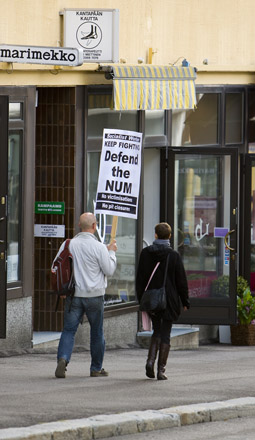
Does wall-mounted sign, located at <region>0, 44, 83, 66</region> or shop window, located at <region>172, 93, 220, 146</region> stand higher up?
wall-mounted sign, located at <region>0, 44, 83, 66</region>

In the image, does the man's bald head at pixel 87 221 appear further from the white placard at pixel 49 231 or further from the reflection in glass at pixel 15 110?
the white placard at pixel 49 231

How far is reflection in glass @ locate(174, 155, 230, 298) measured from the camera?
17.5 m

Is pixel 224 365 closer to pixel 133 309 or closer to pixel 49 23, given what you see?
pixel 133 309

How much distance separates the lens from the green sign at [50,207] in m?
15.5

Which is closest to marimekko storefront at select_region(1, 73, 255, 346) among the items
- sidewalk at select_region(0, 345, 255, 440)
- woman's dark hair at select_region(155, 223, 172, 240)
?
sidewalk at select_region(0, 345, 255, 440)

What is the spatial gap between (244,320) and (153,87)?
4.00 m

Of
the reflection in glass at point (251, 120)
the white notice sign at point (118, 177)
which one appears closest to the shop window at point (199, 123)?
the reflection in glass at point (251, 120)

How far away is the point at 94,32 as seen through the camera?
15.2 metres

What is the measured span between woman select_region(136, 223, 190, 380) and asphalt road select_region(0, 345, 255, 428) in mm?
314

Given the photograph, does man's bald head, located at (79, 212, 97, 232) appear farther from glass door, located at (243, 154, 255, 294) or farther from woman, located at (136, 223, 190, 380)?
glass door, located at (243, 154, 255, 294)

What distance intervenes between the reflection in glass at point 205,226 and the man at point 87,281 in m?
5.33

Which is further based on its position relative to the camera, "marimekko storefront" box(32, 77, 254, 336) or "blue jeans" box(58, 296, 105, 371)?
"marimekko storefront" box(32, 77, 254, 336)

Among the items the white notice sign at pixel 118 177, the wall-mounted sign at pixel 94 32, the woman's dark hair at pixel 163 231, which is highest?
the wall-mounted sign at pixel 94 32

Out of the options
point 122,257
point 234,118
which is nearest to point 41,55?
point 122,257
